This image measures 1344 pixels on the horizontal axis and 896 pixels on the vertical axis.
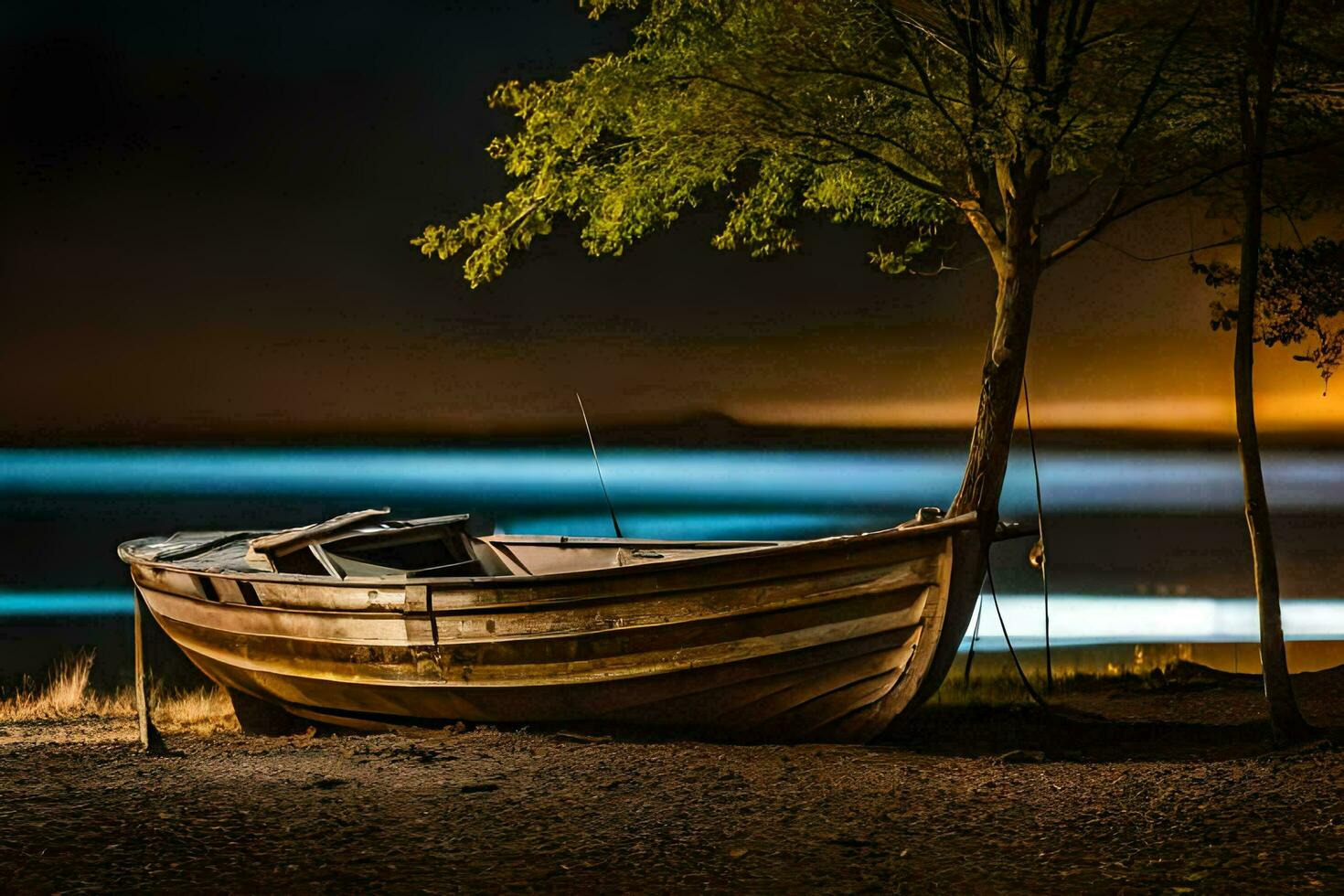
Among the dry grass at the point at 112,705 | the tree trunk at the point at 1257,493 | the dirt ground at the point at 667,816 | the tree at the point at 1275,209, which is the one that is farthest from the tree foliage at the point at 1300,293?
the dry grass at the point at 112,705

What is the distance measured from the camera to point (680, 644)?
8133mm

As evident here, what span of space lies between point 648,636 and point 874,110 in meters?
4.35

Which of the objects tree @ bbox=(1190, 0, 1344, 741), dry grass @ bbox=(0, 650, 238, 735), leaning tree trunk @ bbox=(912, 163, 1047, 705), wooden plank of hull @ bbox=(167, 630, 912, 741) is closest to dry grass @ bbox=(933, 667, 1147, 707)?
leaning tree trunk @ bbox=(912, 163, 1047, 705)

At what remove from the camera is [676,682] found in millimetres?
8227

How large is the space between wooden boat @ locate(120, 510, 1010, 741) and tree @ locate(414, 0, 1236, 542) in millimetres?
947

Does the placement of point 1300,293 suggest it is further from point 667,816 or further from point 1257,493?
point 667,816

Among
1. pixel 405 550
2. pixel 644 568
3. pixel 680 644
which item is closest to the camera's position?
pixel 644 568

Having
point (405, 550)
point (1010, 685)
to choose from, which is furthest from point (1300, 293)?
point (405, 550)

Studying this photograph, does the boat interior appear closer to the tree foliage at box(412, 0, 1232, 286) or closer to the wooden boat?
the wooden boat

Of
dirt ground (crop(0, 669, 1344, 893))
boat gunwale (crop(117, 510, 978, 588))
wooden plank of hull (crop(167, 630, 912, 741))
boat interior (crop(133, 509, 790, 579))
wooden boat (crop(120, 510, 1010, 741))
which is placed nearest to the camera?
dirt ground (crop(0, 669, 1344, 893))

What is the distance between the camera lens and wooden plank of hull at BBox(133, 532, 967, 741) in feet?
25.9

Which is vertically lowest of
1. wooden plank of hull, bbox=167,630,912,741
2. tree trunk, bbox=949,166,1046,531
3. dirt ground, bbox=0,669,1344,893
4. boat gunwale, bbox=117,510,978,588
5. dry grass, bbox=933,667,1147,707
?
dry grass, bbox=933,667,1147,707

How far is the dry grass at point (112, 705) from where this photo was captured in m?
11.0

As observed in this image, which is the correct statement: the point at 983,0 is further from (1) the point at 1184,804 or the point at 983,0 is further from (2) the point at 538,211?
(1) the point at 1184,804
